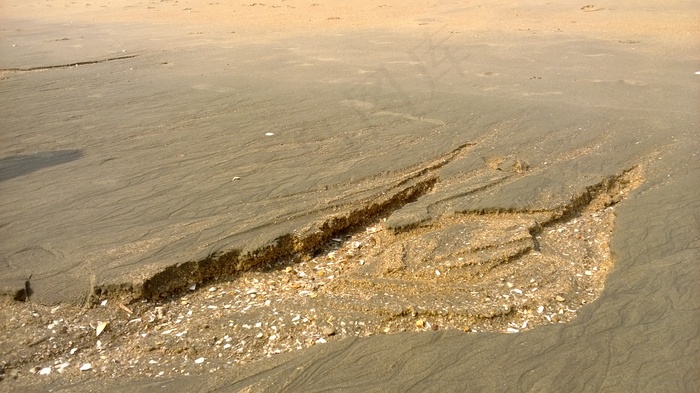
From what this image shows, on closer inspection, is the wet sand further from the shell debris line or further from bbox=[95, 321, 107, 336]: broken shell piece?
bbox=[95, 321, 107, 336]: broken shell piece

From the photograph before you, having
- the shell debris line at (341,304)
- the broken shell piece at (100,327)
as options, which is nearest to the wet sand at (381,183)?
the shell debris line at (341,304)

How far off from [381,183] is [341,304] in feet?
6.63

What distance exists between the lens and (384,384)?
12.4 feet

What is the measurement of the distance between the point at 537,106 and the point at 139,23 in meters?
12.5

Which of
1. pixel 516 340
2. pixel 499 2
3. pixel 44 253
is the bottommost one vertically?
pixel 516 340

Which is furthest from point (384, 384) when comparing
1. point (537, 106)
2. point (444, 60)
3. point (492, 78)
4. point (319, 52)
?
point (319, 52)

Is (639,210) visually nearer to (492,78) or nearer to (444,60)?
(492,78)

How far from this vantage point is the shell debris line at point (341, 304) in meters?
4.19

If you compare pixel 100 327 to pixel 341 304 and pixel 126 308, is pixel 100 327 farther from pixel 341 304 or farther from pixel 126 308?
pixel 341 304

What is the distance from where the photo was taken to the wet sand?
4.00m

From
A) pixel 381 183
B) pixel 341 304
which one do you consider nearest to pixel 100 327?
pixel 341 304

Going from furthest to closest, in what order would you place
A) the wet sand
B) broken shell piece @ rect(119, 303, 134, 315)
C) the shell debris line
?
broken shell piece @ rect(119, 303, 134, 315), the shell debris line, the wet sand

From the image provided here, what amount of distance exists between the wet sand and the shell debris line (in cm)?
5

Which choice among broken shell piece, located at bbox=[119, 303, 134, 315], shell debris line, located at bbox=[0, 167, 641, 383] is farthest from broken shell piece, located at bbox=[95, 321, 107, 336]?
broken shell piece, located at bbox=[119, 303, 134, 315]
